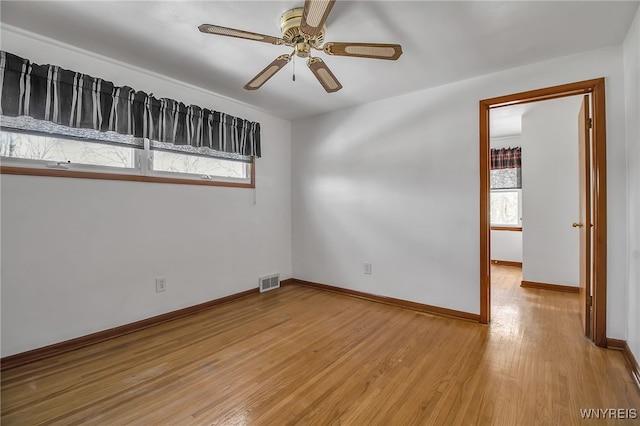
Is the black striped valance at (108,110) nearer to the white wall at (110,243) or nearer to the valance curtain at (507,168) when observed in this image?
the white wall at (110,243)

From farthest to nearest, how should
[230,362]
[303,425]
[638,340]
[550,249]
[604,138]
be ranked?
[550,249], [604,138], [230,362], [638,340], [303,425]

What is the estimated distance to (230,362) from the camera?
2090mm

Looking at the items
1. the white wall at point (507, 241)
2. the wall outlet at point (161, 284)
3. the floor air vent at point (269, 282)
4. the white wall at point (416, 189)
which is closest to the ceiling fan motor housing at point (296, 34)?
the white wall at point (416, 189)

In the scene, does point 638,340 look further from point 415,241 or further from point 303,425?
point 303,425

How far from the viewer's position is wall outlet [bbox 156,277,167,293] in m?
2.80

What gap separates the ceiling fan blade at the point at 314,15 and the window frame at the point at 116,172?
2002mm

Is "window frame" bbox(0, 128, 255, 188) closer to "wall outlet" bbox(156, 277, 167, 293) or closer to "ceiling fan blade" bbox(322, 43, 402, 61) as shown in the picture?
"wall outlet" bbox(156, 277, 167, 293)

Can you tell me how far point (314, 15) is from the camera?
145cm

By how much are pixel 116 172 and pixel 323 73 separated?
6.53 ft

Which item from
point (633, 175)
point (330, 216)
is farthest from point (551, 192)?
point (330, 216)

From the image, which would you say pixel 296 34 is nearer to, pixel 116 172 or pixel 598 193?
pixel 116 172

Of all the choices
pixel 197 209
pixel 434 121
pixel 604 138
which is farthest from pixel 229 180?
pixel 604 138

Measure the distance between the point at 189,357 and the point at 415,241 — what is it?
2407 mm

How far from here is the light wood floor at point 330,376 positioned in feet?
5.12
